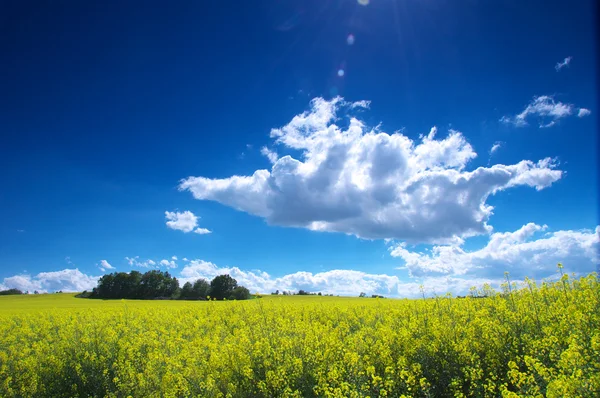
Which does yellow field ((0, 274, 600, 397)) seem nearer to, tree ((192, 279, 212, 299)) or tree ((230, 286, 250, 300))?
tree ((230, 286, 250, 300))

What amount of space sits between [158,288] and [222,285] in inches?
691

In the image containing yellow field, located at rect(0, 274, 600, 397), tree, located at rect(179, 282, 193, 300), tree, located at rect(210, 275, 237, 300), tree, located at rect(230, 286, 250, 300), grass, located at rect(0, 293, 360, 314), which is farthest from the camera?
tree, located at rect(179, 282, 193, 300)

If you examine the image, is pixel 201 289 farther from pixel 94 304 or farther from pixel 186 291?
pixel 94 304

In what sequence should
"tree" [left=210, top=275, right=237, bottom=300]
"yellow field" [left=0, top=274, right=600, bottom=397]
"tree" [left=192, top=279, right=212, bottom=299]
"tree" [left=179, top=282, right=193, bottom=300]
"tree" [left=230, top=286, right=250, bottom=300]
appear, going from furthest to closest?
"tree" [left=179, top=282, right=193, bottom=300] < "tree" [left=192, top=279, right=212, bottom=299] < "tree" [left=210, top=275, right=237, bottom=300] < "tree" [left=230, top=286, right=250, bottom=300] < "yellow field" [left=0, top=274, right=600, bottom=397]

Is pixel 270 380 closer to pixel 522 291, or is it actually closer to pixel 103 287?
pixel 522 291

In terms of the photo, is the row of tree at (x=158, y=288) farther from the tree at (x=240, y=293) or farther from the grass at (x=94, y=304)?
the grass at (x=94, y=304)

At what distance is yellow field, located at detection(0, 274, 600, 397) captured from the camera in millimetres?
7005

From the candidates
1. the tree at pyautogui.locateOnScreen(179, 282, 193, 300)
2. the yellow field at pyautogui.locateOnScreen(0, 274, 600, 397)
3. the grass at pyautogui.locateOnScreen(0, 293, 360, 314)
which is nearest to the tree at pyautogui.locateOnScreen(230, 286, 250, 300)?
the tree at pyautogui.locateOnScreen(179, 282, 193, 300)

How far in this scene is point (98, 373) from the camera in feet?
36.7


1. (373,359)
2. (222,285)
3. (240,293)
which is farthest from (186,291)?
(373,359)

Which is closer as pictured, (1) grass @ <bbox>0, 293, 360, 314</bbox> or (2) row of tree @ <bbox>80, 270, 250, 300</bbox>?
(1) grass @ <bbox>0, 293, 360, 314</bbox>

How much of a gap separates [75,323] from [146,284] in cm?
7097

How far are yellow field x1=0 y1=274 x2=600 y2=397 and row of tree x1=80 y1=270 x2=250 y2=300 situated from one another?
62.5m

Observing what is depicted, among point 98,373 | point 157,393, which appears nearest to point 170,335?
point 98,373
